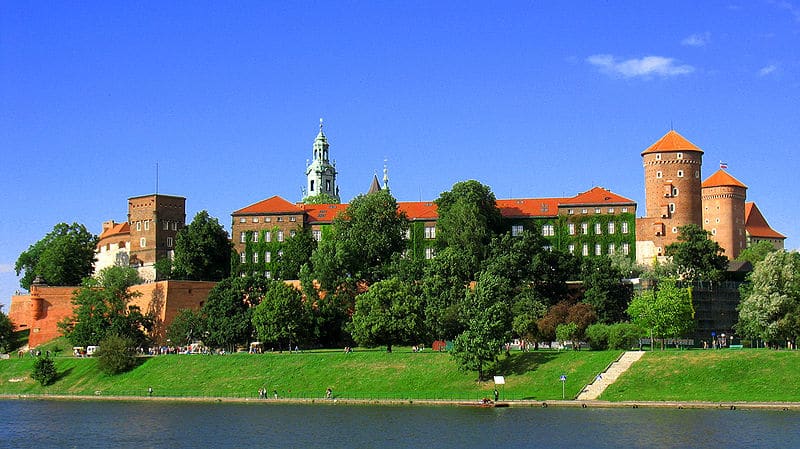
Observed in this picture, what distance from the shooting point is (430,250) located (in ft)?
312

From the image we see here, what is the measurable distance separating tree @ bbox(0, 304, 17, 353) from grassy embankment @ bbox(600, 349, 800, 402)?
50.9m

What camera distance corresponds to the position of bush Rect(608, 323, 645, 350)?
63.5 meters

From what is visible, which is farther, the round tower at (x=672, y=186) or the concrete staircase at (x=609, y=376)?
the round tower at (x=672, y=186)

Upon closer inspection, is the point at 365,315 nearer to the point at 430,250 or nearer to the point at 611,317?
the point at 611,317

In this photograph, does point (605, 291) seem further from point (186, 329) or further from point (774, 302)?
point (186, 329)

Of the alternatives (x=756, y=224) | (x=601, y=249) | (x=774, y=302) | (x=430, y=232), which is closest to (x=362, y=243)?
(x=430, y=232)

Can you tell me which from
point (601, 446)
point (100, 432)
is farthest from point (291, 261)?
point (601, 446)

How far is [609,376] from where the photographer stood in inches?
2247

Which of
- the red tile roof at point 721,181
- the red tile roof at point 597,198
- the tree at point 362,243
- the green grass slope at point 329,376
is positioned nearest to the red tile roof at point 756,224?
the red tile roof at point 721,181

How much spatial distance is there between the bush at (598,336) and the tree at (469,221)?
13.0 m

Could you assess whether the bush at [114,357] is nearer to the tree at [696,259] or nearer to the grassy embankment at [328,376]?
the grassy embankment at [328,376]

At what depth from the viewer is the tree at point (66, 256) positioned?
314 feet

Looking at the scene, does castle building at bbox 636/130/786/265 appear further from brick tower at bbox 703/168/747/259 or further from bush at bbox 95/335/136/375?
bush at bbox 95/335/136/375

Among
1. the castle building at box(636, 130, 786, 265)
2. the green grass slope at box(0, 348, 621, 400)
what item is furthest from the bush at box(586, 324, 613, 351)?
the castle building at box(636, 130, 786, 265)
